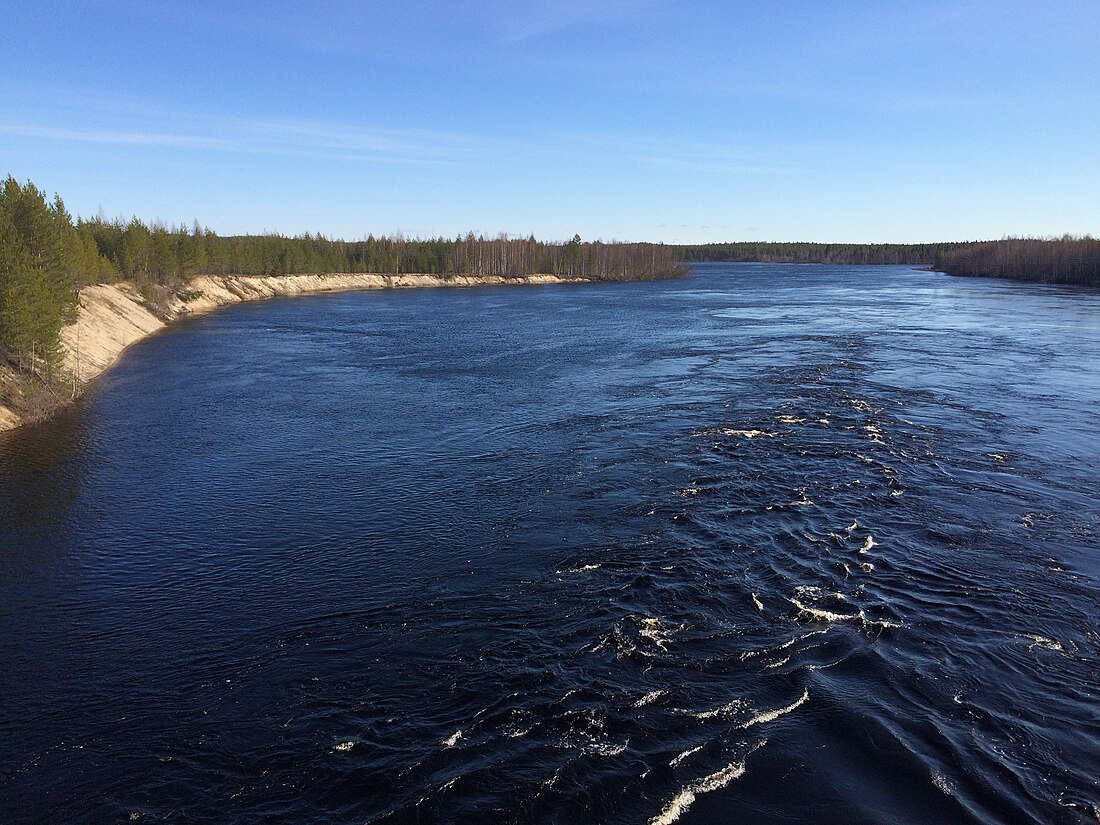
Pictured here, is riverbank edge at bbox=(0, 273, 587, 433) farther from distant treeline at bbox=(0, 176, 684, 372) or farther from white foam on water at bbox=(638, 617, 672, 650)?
white foam on water at bbox=(638, 617, 672, 650)

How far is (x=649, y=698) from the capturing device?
44.2 ft

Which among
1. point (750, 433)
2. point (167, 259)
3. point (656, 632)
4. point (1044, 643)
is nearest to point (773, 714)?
point (656, 632)

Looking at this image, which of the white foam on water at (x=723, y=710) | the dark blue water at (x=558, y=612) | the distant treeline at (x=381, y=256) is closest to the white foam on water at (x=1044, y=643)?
the dark blue water at (x=558, y=612)

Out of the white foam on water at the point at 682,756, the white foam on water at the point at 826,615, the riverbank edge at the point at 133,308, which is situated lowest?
the white foam on water at the point at 682,756

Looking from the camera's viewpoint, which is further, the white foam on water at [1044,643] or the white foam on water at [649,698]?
the white foam on water at [1044,643]

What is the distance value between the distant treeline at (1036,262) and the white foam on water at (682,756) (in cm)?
14377

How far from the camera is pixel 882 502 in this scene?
2280 cm

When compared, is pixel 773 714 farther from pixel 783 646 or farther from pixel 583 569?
pixel 583 569

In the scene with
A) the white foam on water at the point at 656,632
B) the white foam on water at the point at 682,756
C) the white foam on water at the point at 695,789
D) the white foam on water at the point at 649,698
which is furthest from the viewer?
the white foam on water at the point at 656,632

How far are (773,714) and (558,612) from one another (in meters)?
5.41

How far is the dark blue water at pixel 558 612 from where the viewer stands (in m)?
11.7

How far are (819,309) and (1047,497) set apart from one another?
70593 mm

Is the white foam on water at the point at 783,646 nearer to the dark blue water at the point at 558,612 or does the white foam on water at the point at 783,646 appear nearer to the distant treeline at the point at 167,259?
the dark blue water at the point at 558,612

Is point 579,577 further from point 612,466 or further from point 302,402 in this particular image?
point 302,402
